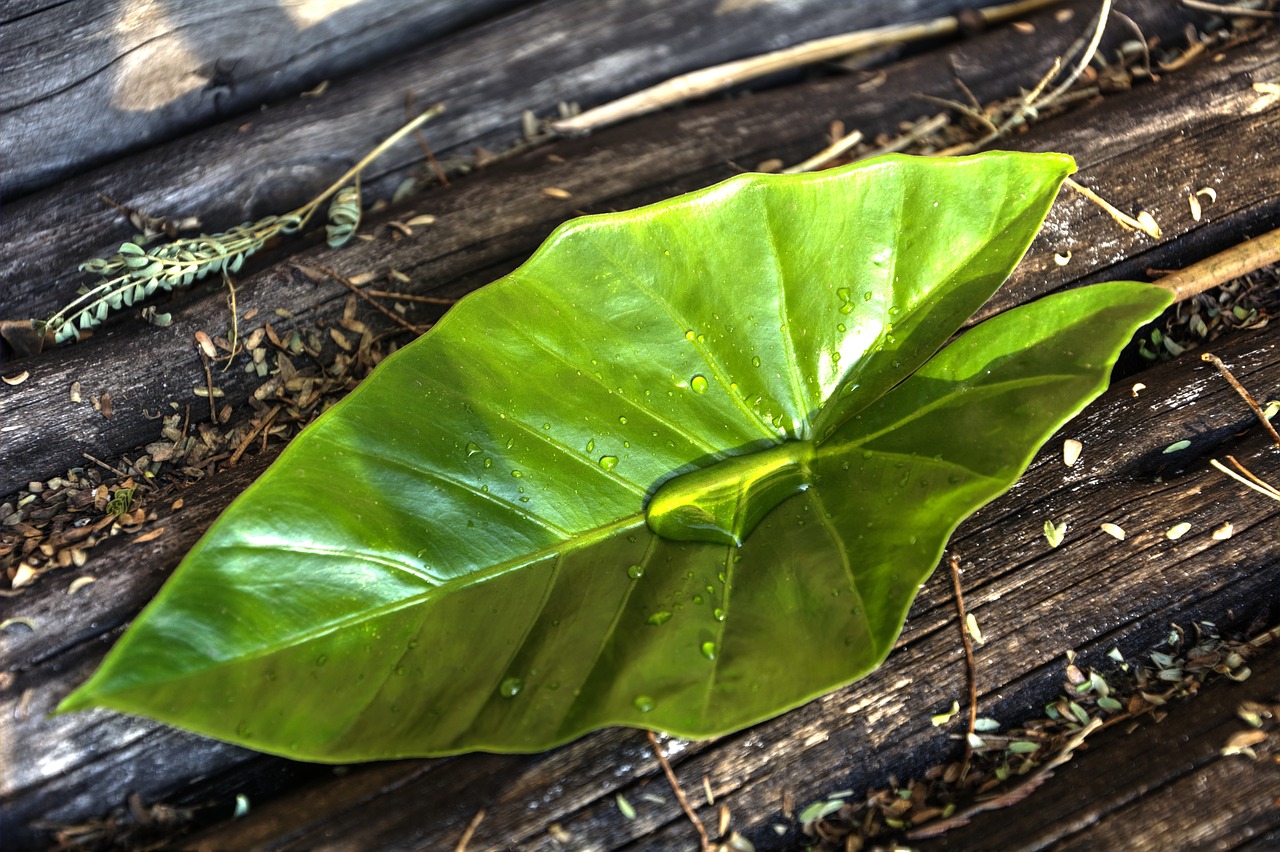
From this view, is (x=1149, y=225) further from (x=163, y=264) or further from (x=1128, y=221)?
(x=163, y=264)

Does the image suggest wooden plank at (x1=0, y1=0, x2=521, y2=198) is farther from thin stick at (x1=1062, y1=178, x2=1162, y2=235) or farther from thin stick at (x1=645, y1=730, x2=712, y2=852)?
thin stick at (x1=645, y1=730, x2=712, y2=852)


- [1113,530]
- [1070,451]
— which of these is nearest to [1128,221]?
[1070,451]

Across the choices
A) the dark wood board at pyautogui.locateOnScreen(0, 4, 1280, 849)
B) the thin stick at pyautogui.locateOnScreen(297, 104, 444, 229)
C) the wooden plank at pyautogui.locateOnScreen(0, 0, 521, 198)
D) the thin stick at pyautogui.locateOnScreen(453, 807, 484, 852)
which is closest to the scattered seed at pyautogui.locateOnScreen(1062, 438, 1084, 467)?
the dark wood board at pyautogui.locateOnScreen(0, 4, 1280, 849)

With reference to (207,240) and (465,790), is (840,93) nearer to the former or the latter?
(207,240)

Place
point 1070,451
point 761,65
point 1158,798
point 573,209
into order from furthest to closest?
point 761,65 < point 573,209 < point 1070,451 < point 1158,798

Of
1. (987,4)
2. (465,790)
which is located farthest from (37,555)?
(987,4)

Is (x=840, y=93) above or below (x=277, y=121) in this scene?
below
